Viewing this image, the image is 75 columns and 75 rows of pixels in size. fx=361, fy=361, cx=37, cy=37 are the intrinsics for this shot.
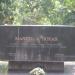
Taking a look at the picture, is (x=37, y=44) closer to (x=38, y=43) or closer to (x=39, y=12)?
(x=38, y=43)

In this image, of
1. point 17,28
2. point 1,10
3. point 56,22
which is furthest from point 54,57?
point 56,22

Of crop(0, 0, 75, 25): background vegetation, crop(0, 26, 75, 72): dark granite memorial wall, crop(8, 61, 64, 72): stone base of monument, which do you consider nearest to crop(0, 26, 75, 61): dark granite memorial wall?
crop(0, 26, 75, 72): dark granite memorial wall

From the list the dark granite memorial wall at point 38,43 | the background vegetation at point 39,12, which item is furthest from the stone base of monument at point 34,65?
the background vegetation at point 39,12

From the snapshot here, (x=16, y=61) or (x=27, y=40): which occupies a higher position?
(x=27, y=40)

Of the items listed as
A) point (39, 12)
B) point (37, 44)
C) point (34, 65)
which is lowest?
point (34, 65)

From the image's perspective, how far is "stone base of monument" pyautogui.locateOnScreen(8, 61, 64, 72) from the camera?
1474cm

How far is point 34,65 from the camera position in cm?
1470

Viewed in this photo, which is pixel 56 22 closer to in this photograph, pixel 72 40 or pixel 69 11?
pixel 69 11

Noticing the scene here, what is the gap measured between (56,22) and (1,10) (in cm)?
1645

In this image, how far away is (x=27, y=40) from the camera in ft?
47.2

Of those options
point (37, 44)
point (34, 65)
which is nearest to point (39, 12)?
point (34, 65)

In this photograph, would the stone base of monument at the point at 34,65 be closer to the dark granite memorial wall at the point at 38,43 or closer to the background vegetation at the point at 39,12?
the dark granite memorial wall at the point at 38,43

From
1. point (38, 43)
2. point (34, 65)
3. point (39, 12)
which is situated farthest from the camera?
point (39, 12)

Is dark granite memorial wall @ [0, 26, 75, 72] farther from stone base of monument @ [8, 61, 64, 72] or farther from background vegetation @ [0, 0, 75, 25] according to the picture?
background vegetation @ [0, 0, 75, 25]
